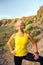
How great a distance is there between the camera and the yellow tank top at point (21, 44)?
7.58m

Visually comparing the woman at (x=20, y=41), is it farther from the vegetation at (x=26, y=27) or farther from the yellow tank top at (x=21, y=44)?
the vegetation at (x=26, y=27)

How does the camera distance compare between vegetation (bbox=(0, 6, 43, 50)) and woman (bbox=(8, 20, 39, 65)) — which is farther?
vegetation (bbox=(0, 6, 43, 50))

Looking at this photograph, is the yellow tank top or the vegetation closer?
the yellow tank top

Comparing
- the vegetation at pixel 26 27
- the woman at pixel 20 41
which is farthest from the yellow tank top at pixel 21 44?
the vegetation at pixel 26 27

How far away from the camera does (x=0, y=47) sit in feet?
75.0

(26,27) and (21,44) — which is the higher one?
(21,44)

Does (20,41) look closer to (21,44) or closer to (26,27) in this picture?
(21,44)

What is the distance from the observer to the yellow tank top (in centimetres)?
758

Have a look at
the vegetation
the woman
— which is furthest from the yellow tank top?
the vegetation

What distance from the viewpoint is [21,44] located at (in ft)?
25.0

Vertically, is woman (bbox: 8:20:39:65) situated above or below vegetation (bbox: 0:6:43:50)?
above

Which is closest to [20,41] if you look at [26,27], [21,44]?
[21,44]

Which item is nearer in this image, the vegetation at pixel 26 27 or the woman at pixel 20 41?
the woman at pixel 20 41

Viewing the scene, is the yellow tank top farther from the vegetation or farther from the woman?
the vegetation
